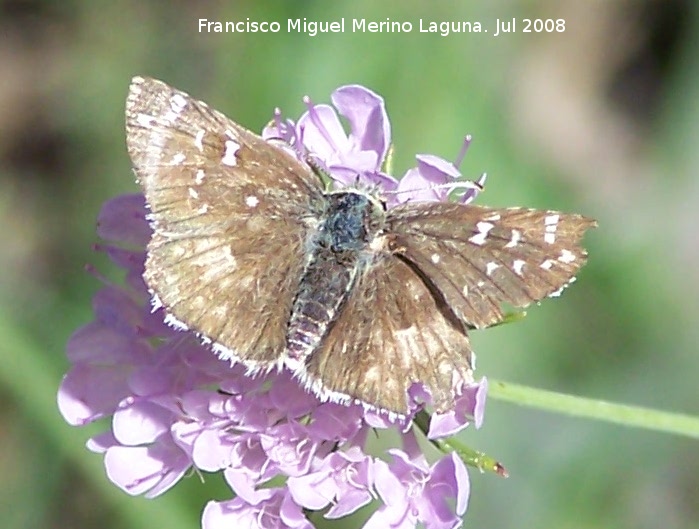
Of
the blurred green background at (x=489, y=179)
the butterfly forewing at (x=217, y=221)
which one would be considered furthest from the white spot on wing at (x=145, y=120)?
the blurred green background at (x=489, y=179)

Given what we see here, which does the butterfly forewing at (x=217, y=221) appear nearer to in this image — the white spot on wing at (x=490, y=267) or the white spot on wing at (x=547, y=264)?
the white spot on wing at (x=490, y=267)

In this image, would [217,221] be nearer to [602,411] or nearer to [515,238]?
[515,238]

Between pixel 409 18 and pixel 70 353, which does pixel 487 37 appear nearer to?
pixel 409 18

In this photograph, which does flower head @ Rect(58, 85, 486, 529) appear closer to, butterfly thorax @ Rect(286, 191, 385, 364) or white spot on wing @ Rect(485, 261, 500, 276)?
butterfly thorax @ Rect(286, 191, 385, 364)

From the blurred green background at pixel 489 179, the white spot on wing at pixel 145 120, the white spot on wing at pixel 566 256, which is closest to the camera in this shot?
the white spot on wing at pixel 566 256

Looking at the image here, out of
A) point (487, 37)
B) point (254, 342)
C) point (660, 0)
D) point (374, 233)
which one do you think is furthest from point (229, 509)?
point (660, 0)

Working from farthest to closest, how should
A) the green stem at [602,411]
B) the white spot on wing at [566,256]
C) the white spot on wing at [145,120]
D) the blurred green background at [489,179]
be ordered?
the blurred green background at [489,179]
the green stem at [602,411]
the white spot on wing at [145,120]
the white spot on wing at [566,256]

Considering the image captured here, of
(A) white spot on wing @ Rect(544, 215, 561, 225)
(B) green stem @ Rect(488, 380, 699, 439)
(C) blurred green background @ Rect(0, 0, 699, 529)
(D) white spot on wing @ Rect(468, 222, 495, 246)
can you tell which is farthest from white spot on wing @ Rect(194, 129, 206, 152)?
(C) blurred green background @ Rect(0, 0, 699, 529)
